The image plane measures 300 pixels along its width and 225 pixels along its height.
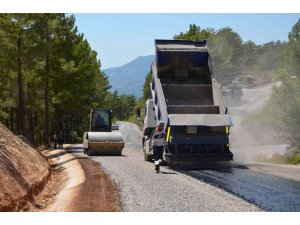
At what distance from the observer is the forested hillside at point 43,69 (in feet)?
99.5

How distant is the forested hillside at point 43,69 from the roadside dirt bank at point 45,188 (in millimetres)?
11703

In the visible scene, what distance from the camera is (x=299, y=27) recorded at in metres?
37.3

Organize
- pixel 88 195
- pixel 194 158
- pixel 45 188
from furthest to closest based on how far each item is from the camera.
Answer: pixel 194 158, pixel 45 188, pixel 88 195

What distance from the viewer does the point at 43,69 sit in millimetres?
41000

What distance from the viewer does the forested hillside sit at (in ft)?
99.5

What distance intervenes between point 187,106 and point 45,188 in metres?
6.45

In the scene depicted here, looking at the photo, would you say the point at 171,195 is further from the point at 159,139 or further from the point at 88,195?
the point at 159,139

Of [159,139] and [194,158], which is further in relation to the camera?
[159,139]

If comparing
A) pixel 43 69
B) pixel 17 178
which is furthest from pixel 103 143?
pixel 43 69

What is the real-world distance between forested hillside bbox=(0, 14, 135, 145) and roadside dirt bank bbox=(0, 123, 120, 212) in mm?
11703

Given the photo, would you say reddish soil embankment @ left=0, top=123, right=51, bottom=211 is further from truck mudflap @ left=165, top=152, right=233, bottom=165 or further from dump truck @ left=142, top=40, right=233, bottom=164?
dump truck @ left=142, top=40, right=233, bottom=164

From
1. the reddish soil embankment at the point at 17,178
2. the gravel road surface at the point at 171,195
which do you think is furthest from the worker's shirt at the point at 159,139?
the reddish soil embankment at the point at 17,178
